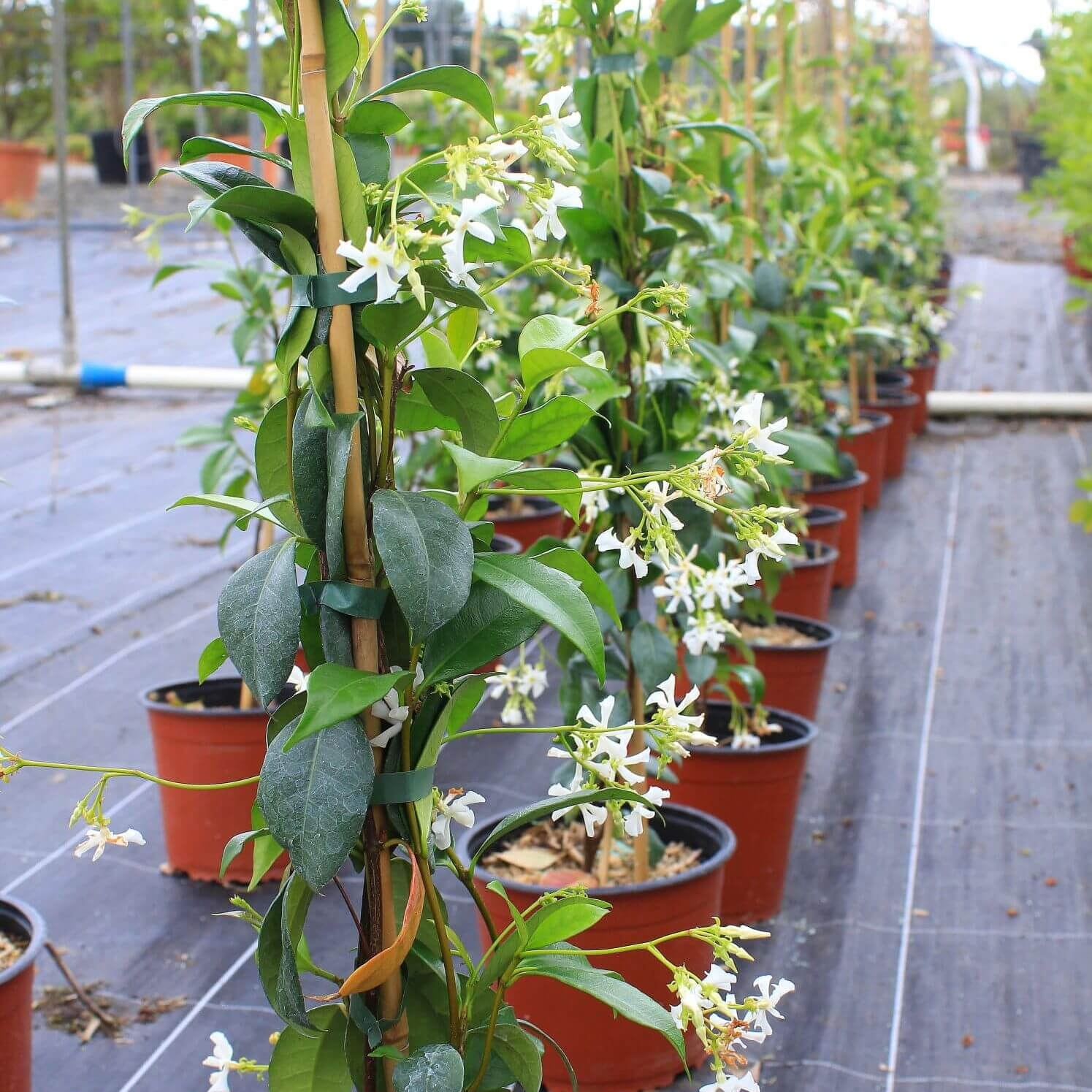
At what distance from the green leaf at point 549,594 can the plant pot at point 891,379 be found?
4.20 m

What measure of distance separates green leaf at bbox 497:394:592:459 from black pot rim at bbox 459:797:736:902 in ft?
1.89

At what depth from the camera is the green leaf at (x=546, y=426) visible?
940mm

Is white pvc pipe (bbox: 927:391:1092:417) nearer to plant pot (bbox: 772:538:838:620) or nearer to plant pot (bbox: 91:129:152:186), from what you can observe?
plant pot (bbox: 772:538:838:620)

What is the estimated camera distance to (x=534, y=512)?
3.39 metres

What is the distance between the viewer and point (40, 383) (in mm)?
5352

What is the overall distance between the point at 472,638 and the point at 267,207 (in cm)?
32

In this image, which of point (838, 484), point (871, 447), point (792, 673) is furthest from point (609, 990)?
point (871, 447)

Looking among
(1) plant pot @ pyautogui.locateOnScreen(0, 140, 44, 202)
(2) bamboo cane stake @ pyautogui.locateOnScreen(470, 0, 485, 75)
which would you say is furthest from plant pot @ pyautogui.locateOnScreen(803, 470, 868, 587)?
(1) plant pot @ pyautogui.locateOnScreen(0, 140, 44, 202)

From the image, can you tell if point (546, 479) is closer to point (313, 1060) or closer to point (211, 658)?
point (211, 658)

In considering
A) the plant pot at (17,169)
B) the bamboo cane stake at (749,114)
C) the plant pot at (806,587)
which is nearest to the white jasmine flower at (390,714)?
the bamboo cane stake at (749,114)

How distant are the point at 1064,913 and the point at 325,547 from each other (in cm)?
167

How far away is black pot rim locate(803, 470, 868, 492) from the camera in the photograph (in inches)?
134

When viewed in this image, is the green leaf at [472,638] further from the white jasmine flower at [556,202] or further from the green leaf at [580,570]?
the white jasmine flower at [556,202]

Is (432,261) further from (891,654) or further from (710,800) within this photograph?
(891,654)
